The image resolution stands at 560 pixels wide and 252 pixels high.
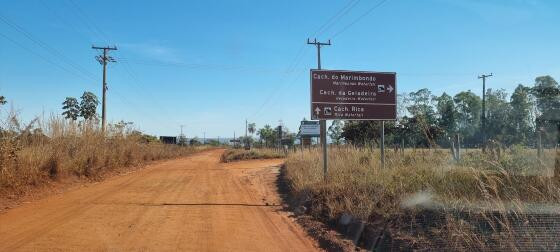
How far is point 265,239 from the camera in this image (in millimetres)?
8977

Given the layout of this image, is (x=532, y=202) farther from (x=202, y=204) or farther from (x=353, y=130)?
(x=353, y=130)

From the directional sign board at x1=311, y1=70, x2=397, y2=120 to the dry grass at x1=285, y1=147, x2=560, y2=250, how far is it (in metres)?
3.03

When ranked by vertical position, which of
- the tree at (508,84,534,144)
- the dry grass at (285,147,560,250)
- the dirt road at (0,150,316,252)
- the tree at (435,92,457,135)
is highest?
the tree at (435,92,457,135)

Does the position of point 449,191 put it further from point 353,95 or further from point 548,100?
point 548,100

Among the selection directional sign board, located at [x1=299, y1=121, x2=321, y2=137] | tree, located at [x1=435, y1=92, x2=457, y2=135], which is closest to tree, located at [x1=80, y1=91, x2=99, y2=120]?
directional sign board, located at [x1=299, y1=121, x2=321, y2=137]

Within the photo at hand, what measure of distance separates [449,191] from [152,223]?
18.4 ft

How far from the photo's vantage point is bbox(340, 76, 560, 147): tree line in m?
17.2

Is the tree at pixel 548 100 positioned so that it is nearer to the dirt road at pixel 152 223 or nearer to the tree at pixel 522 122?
the tree at pixel 522 122

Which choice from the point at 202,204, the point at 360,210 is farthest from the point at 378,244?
the point at 202,204

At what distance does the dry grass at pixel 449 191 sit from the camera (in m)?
7.26

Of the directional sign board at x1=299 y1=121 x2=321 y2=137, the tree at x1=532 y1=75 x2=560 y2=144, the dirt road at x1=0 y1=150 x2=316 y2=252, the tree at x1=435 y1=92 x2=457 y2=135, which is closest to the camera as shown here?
the dirt road at x1=0 y1=150 x2=316 y2=252

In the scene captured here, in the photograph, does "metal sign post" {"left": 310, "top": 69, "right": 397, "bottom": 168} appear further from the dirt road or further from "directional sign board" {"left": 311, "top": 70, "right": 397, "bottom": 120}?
the dirt road

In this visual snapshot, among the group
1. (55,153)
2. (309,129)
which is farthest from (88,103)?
(55,153)

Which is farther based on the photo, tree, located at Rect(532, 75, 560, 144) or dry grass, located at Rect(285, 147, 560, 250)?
tree, located at Rect(532, 75, 560, 144)
